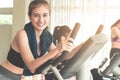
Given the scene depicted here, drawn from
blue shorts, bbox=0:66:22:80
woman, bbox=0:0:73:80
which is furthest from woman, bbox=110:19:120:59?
blue shorts, bbox=0:66:22:80

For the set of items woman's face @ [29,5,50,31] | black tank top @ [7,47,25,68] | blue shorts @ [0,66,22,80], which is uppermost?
woman's face @ [29,5,50,31]

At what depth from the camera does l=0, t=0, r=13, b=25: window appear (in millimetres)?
6438

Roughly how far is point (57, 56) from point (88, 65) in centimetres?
18

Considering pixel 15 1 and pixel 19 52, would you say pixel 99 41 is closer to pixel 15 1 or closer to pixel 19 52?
pixel 19 52

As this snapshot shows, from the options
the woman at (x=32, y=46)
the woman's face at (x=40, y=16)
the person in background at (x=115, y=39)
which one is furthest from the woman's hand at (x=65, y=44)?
the person in background at (x=115, y=39)

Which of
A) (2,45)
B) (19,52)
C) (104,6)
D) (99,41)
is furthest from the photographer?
(2,45)

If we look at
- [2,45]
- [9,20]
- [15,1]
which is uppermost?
[15,1]

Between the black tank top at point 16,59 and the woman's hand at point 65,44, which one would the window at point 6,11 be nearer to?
the black tank top at point 16,59

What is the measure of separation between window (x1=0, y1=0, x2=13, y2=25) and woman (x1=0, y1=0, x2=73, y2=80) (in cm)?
480

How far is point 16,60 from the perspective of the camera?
1678 millimetres

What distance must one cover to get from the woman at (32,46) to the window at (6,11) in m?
4.80

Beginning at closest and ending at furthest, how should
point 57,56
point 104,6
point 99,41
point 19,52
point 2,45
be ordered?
point 99,41 < point 57,56 < point 19,52 < point 104,6 < point 2,45

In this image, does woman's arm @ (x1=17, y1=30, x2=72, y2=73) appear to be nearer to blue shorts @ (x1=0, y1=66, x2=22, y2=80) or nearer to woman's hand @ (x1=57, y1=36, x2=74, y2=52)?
woman's hand @ (x1=57, y1=36, x2=74, y2=52)

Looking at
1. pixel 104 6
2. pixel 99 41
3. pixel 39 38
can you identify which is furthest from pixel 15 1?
pixel 99 41
